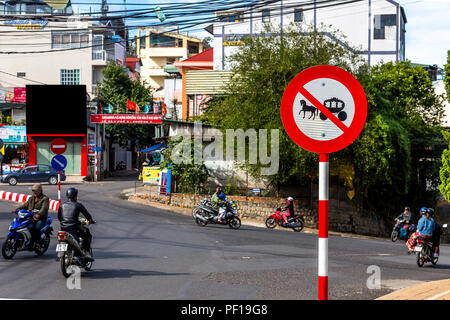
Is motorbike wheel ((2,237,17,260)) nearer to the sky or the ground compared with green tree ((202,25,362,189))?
nearer to the ground

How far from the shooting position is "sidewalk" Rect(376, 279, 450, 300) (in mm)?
7305

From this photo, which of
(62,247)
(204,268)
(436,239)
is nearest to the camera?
Result: (62,247)

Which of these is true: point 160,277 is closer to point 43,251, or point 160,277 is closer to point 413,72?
point 43,251

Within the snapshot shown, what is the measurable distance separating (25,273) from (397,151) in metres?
21.3

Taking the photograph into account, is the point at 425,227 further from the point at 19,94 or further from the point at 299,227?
the point at 19,94

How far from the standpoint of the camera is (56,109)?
41938 millimetres

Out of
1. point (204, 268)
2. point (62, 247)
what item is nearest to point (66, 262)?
point (62, 247)

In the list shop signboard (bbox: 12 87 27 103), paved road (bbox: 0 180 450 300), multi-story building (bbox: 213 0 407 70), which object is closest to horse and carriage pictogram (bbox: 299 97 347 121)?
paved road (bbox: 0 180 450 300)

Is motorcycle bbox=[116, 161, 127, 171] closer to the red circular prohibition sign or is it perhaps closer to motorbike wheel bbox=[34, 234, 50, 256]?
motorbike wheel bbox=[34, 234, 50, 256]

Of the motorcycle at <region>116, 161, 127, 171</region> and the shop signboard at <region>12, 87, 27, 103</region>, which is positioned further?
the motorcycle at <region>116, 161, 127, 171</region>

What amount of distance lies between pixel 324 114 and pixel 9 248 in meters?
9.46

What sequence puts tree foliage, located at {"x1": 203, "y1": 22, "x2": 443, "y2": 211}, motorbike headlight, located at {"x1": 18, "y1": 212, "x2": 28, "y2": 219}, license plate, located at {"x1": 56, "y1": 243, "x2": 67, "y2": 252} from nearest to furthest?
license plate, located at {"x1": 56, "y1": 243, "x2": 67, "y2": 252} → motorbike headlight, located at {"x1": 18, "y1": 212, "x2": 28, "y2": 219} → tree foliage, located at {"x1": 203, "y1": 22, "x2": 443, "y2": 211}

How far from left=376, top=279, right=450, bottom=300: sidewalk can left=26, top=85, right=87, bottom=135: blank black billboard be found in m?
36.3
